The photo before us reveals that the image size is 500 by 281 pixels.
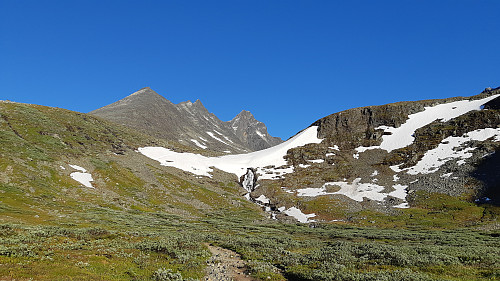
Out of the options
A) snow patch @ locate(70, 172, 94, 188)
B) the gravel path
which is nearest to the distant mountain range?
snow patch @ locate(70, 172, 94, 188)

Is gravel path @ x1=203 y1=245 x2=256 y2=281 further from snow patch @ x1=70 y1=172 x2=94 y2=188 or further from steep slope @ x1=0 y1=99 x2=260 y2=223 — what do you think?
snow patch @ x1=70 y1=172 x2=94 y2=188

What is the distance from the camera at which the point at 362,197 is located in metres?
99.6

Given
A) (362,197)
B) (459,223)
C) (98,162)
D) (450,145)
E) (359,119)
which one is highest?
(359,119)

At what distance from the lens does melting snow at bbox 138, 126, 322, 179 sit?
133625 mm

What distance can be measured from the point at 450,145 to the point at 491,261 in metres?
114

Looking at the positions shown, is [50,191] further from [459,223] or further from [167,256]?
[459,223]

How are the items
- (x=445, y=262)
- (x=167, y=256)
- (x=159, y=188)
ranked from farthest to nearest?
(x=159, y=188) < (x=167, y=256) < (x=445, y=262)

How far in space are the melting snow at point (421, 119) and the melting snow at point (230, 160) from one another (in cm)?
3646

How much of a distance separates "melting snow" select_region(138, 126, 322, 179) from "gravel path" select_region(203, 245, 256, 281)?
99.9m

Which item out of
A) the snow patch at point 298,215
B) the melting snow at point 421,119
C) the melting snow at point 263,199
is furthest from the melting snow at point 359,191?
the melting snow at point 421,119

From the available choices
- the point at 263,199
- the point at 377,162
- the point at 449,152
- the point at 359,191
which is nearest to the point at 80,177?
the point at 263,199

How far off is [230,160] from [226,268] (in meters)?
132

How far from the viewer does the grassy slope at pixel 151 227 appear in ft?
76.0

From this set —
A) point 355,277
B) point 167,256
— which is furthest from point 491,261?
point 167,256
